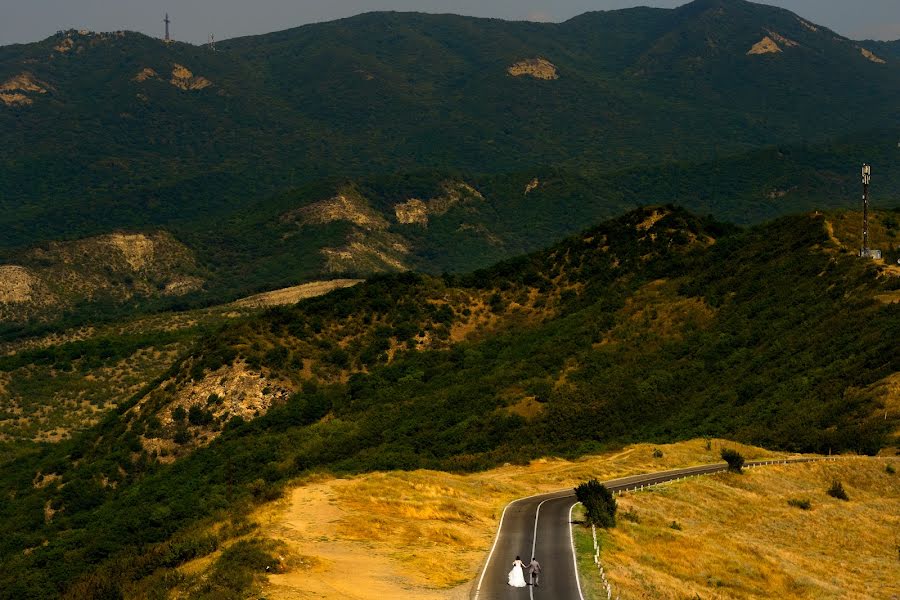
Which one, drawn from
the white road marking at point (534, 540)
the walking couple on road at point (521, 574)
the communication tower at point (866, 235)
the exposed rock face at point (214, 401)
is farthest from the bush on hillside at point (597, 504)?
the communication tower at point (866, 235)

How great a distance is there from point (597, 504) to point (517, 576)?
40.7 ft

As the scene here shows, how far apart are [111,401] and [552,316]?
231 ft

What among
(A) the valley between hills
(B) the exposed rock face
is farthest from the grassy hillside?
(A) the valley between hills

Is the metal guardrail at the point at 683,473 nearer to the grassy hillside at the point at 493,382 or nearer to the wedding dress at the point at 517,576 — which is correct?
the grassy hillside at the point at 493,382

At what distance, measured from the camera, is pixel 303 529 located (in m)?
49.5

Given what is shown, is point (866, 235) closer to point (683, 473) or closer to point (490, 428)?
point (490, 428)

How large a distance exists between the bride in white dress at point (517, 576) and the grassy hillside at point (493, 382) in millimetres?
20153

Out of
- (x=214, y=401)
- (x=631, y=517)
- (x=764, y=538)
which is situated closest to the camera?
(x=631, y=517)

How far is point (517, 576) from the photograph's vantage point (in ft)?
134

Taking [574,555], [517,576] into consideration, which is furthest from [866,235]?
[517,576]

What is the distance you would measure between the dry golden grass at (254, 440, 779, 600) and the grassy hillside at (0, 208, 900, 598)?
5.25 metres

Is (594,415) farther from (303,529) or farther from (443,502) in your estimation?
(303,529)

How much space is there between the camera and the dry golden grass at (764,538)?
1811 inches

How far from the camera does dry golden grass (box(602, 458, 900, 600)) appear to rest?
46.0 m
